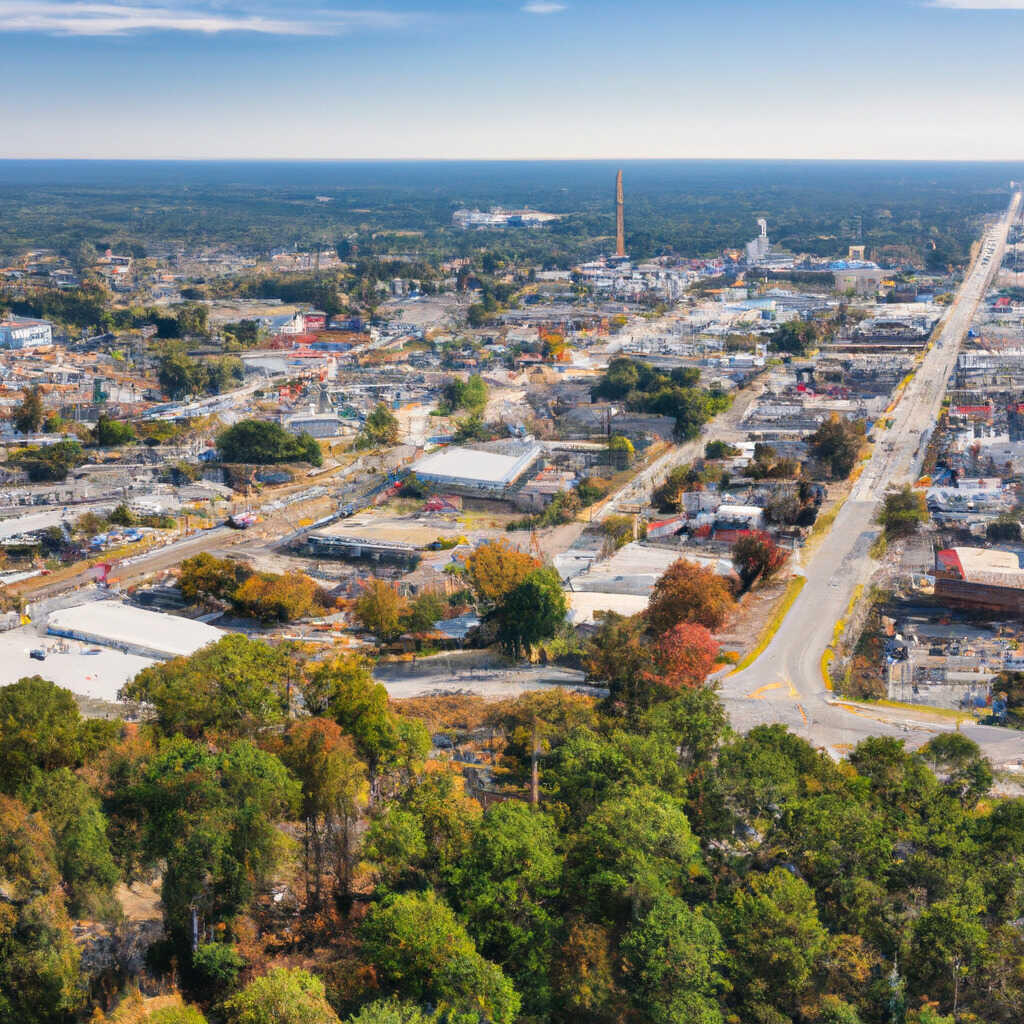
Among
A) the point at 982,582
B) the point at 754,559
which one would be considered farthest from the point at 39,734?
the point at 982,582

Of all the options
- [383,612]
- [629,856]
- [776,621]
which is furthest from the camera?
[776,621]

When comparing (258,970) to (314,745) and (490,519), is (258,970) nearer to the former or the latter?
(314,745)

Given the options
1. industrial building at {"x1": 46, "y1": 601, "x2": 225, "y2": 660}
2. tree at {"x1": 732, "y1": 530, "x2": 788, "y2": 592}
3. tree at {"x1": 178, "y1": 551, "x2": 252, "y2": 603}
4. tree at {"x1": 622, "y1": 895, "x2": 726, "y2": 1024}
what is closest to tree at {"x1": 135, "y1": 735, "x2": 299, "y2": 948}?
tree at {"x1": 622, "y1": 895, "x2": 726, "y2": 1024}

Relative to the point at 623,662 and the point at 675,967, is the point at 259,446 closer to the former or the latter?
the point at 623,662

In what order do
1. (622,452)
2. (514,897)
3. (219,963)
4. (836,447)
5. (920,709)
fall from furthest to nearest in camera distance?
(622,452), (836,447), (920,709), (514,897), (219,963)

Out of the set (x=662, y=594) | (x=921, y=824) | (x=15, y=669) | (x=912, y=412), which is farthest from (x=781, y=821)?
(x=912, y=412)

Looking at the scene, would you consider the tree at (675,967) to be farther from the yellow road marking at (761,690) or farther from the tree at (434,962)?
the yellow road marking at (761,690)
